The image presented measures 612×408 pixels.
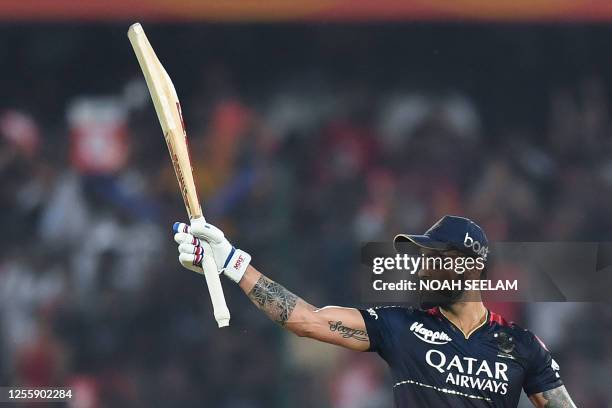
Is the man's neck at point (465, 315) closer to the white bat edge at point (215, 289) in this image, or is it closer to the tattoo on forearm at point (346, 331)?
the tattoo on forearm at point (346, 331)

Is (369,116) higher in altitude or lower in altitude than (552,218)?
higher

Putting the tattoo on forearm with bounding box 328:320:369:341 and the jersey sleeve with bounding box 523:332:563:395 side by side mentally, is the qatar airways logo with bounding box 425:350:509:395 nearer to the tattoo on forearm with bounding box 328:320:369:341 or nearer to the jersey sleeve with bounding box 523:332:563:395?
the jersey sleeve with bounding box 523:332:563:395

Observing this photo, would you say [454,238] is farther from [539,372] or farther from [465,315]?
[539,372]

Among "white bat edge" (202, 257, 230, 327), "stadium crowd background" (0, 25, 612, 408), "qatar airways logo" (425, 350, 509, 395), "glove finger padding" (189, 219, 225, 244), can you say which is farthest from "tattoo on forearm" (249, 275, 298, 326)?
"stadium crowd background" (0, 25, 612, 408)

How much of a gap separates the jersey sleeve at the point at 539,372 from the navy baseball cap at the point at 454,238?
0.40 meters

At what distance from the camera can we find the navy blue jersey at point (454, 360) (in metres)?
3.48

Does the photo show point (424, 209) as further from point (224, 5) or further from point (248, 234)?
point (224, 5)

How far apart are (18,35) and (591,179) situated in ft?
13.6

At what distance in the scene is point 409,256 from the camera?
17.5 feet

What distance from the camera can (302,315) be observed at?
3488 mm

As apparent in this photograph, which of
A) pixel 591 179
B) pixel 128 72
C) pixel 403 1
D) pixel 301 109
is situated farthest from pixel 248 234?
pixel 591 179

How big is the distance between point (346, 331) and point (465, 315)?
1.57 feet

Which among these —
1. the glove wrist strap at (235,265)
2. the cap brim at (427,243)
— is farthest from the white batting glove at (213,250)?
the cap brim at (427,243)

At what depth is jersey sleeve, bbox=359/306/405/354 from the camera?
11.7 ft
